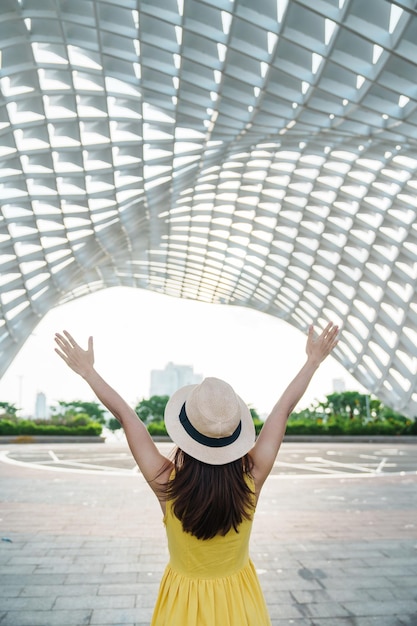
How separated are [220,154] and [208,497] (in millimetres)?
28135

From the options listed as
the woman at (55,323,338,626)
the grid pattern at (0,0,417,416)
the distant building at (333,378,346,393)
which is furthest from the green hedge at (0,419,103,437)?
the distant building at (333,378,346,393)

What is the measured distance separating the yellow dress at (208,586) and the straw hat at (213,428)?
0.43 m

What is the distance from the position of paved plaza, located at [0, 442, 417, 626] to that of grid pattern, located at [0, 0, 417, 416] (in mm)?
13449

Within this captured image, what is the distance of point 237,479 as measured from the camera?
3043 millimetres

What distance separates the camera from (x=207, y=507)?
2.85 meters

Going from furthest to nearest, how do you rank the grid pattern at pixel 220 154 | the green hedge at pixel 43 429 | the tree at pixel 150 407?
the tree at pixel 150 407, the green hedge at pixel 43 429, the grid pattern at pixel 220 154

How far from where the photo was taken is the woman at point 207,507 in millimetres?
2934

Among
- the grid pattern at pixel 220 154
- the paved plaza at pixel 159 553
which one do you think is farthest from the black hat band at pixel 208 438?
the grid pattern at pixel 220 154

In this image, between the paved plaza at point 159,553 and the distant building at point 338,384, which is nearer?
the paved plaza at point 159,553

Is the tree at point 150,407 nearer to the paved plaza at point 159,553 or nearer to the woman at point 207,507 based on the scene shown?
the paved plaza at point 159,553

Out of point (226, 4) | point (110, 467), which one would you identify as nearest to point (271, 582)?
point (226, 4)

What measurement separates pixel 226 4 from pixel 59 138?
12268 mm

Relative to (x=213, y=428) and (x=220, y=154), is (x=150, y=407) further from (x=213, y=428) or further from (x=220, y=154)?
(x=213, y=428)

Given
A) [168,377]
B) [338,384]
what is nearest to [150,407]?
[168,377]
